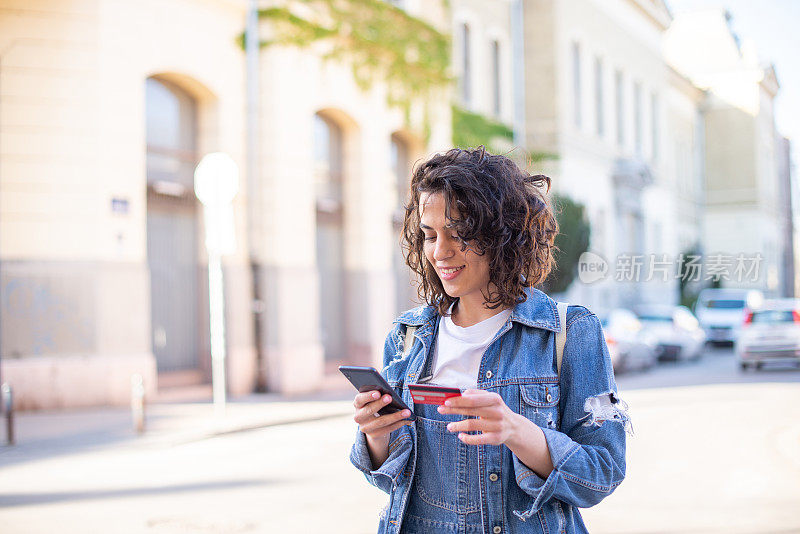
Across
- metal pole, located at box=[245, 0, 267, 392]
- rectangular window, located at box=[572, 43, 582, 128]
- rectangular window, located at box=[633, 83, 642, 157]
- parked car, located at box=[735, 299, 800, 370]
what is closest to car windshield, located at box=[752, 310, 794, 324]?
parked car, located at box=[735, 299, 800, 370]

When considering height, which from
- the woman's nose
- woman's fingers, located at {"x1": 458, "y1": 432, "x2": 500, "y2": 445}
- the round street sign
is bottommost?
woman's fingers, located at {"x1": 458, "y1": 432, "x2": 500, "y2": 445}

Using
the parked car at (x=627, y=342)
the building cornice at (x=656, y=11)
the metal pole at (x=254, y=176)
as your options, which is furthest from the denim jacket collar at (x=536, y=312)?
the building cornice at (x=656, y=11)

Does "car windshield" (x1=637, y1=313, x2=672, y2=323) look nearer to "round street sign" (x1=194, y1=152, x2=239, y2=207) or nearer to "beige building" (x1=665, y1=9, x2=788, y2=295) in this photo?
"round street sign" (x1=194, y1=152, x2=239, y2=207)

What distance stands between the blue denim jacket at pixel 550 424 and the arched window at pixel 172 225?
14108 mm

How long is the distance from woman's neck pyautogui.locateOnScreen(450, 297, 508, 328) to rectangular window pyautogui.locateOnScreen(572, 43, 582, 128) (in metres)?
31.3

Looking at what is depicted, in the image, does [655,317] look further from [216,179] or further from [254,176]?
[216,179]

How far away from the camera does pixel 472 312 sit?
8.81 feet

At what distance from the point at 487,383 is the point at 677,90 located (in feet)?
172

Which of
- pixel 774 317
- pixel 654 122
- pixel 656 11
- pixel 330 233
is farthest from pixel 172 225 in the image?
pixel 654 122

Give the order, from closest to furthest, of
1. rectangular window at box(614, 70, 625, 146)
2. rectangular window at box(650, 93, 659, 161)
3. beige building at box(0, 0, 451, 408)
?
beige building at box(0, 0, 451, 408), rectangular window at box(614, 70, 625, 146), rectangular window at box(650, 93, 659, 161)

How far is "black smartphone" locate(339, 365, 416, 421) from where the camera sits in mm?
2436

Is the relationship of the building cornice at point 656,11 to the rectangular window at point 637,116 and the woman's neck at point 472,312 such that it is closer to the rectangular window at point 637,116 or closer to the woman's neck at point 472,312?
the rectangular window at point 637,116

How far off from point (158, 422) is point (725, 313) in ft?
79.6

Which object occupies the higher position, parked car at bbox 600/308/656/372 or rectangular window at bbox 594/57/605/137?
rectangular window at bbox 594/57/605/137
